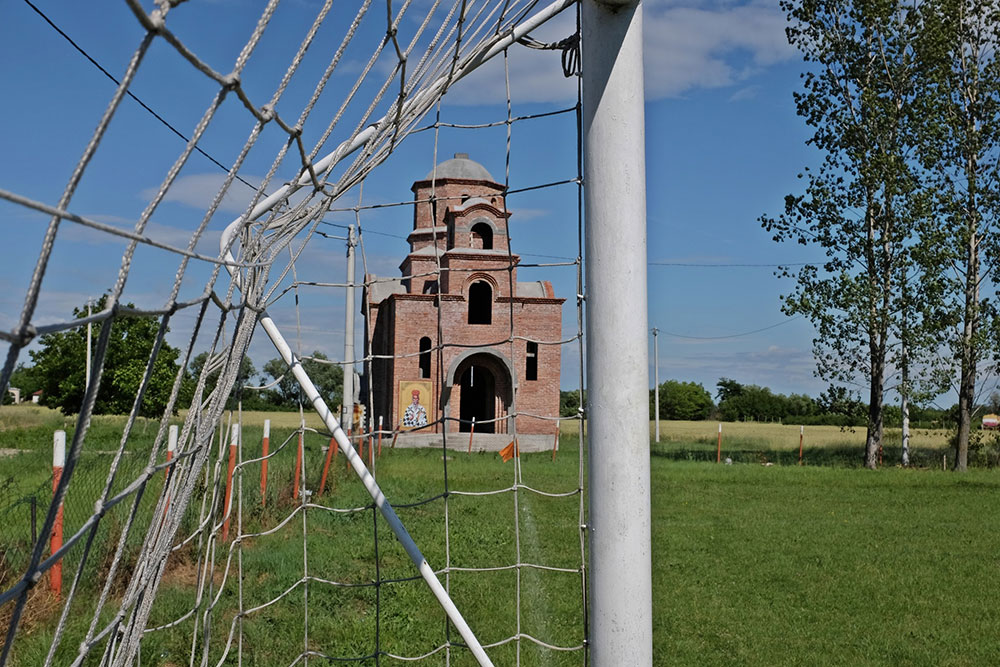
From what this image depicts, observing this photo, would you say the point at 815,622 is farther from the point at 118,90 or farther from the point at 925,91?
the point at 925,91

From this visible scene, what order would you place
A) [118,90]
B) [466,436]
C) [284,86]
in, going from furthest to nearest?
[466,436]
[284,86]
[118,90]

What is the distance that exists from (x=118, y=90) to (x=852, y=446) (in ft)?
97.0

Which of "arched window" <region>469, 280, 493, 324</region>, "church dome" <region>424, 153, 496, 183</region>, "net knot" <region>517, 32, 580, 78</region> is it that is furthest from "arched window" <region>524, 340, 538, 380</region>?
"net knot" <region>517, 32, 580, 78</region>

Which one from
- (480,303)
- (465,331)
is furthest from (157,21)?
(480,303)

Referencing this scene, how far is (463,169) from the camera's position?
1241 inches

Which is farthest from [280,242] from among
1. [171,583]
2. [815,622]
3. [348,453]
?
[815,622]

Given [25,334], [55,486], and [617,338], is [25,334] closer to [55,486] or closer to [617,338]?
[617,338]

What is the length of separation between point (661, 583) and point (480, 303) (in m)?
22.5

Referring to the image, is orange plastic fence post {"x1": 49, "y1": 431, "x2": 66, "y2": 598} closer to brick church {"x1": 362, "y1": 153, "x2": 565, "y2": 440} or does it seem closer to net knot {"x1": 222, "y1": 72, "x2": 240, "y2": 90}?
net knot {"x1": 222, "y1": 72, "x2": 240, "y2": 90}

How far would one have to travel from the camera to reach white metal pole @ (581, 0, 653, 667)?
268cm

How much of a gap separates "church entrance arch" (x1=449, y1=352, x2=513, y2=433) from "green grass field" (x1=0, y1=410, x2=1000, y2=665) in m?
13.7

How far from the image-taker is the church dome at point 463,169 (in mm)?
30812

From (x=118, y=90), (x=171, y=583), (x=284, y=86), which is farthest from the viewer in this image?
(x=171, y=583)

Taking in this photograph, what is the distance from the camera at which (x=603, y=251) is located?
2730 millimetres
